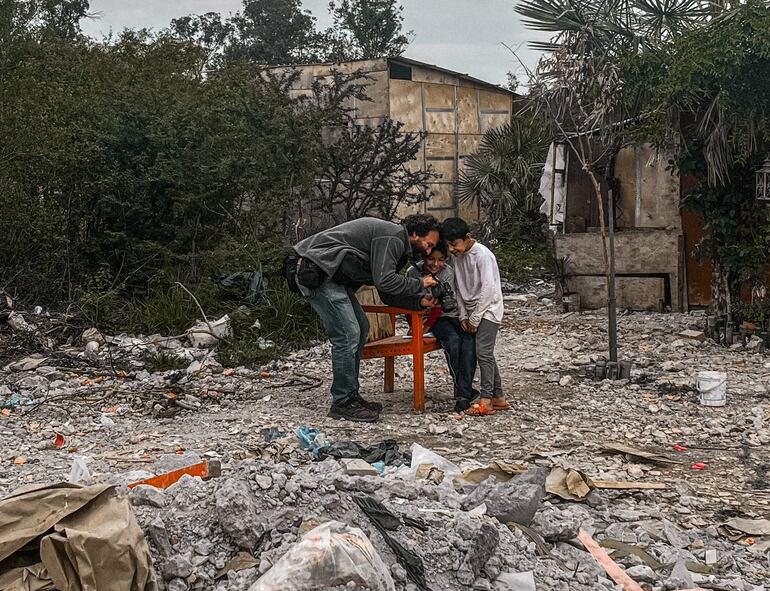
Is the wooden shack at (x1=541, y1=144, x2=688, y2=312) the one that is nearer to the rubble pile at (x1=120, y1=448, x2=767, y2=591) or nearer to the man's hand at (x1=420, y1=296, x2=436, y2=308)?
the man's hand at (x1=420, y1=296, x2=436, y2=308)

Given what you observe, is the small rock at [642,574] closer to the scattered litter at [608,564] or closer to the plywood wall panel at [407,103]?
the scattered litter at [608,564]

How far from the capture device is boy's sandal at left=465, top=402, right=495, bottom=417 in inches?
285

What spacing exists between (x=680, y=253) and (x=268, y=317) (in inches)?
205

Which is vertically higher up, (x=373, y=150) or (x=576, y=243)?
(x=373, y=150)

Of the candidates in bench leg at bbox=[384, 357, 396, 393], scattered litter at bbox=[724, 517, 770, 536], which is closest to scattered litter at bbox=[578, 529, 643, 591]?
scattered litter at bbox=[724, 517, 770, 536]

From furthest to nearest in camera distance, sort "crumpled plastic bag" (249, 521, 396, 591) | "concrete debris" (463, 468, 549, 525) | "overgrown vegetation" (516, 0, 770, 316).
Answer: "overgrown vegetation" (516, 0, 770, 316)
"concrete debris" (463, 468, 549, 525)
"crumpled plastic bag" (249, 521, 396, 591)

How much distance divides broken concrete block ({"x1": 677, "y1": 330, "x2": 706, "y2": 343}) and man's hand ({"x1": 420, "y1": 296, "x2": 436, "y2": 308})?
4302 millimetres

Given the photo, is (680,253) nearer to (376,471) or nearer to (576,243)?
(576,243)

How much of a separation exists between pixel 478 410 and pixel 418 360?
576 mm

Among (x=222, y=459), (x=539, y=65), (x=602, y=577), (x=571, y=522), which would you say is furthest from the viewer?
(x=539, y=65)

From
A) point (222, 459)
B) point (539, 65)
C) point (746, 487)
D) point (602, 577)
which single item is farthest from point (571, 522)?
point (539, 65)

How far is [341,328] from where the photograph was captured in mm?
7086

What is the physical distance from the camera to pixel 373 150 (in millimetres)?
15273

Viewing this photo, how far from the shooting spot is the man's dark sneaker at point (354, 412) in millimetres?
7113
